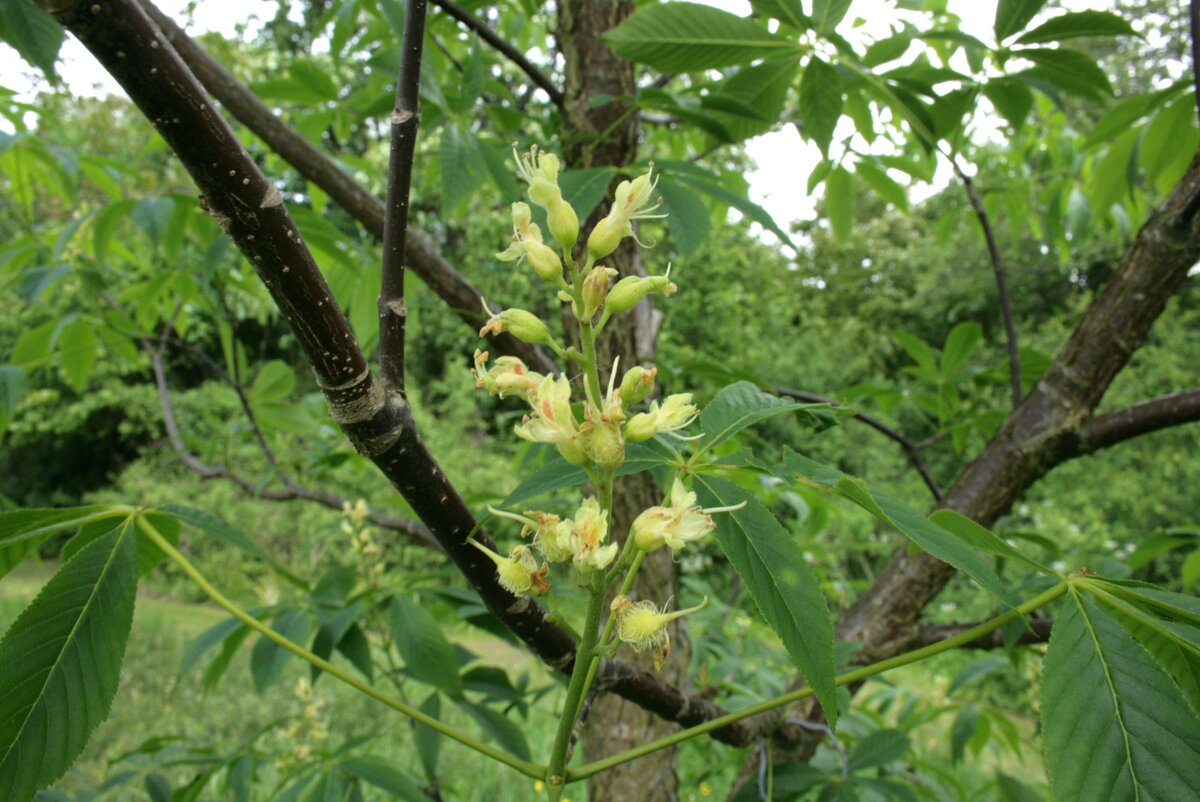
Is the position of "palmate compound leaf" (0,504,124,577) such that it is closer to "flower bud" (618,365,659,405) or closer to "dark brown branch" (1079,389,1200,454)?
"flower bud" (618,365,659,405)

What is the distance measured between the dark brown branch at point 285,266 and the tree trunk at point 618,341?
73cm

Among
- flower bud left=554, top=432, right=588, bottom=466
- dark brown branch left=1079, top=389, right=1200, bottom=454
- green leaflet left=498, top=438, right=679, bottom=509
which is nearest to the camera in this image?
flower bud left=554, top=432, right=588, bottom=466

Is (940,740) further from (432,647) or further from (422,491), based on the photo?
(422,491)

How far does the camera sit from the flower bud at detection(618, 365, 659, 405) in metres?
0.58

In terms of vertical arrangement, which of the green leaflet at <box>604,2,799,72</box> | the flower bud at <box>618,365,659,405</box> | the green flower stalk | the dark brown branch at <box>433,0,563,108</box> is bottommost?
the flower bud at <box>618,365,659,405</box>

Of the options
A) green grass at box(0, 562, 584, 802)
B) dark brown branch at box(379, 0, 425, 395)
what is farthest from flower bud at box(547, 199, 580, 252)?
green grass at box(0, 562, 584, 802)

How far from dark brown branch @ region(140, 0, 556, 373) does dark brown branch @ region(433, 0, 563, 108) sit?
0.32 metres

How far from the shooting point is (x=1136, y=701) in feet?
1.77

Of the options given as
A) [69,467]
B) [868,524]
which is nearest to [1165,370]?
[868,524]

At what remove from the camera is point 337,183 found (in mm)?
1309

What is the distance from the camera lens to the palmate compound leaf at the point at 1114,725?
0.51 metres

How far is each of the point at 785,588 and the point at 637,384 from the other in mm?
189

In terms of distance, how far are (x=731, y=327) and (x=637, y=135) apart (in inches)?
329

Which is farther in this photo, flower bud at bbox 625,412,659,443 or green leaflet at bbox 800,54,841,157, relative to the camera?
green leaflet at bbox 800,54,841,157
